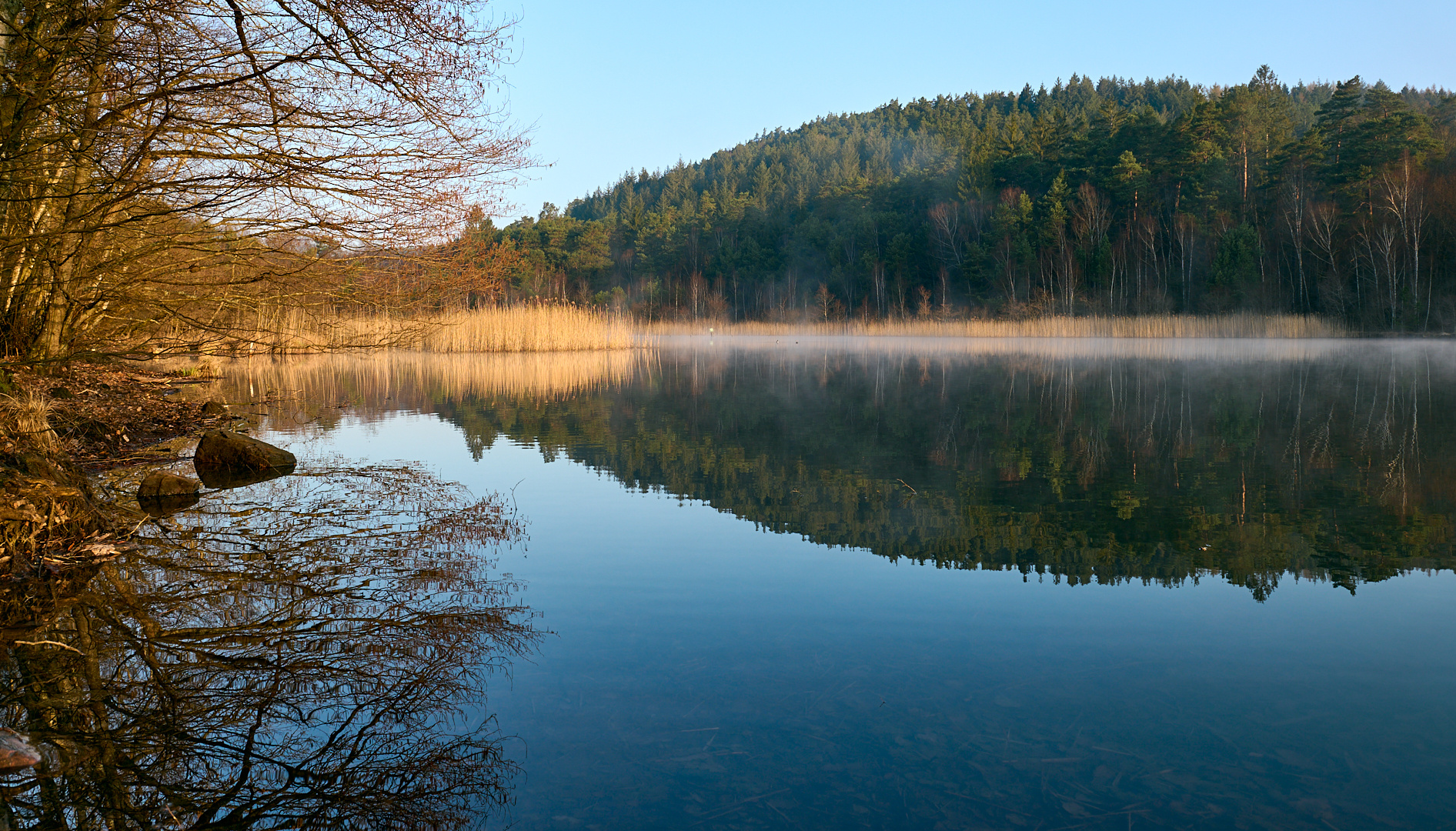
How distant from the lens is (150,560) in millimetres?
4508

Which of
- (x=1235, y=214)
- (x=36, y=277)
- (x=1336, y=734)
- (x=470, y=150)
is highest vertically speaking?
(x=1235, y=214)

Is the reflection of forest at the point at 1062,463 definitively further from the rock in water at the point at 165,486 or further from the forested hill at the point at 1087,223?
the forested hill at the point at 1087,223

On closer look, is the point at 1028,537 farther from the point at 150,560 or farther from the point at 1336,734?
the point at 150,560

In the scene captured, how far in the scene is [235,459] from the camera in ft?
23.3

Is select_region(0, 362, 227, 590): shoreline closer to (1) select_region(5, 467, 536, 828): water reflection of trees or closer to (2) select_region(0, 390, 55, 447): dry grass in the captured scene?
(2) select_region(0, 390, 55, 447): dry grass

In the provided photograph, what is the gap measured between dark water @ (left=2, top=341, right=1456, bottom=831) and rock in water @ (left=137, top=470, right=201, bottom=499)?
0.34m

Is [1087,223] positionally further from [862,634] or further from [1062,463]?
[862,634]

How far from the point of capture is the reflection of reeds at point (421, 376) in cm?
1364

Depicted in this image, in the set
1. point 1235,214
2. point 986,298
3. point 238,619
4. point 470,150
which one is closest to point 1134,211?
point 1235,214

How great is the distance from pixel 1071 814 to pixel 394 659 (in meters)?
2.18

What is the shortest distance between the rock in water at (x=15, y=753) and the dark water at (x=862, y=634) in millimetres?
309

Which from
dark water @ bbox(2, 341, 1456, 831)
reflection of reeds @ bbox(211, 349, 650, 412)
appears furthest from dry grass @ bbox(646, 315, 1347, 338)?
dark water @ bbox(2, 341, 1456, 831)

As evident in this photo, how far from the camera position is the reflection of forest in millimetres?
4801

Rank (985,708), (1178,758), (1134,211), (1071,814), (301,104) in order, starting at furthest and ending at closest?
(1134,211), (301,104), (985,708), (1178,758), (1071,814)
